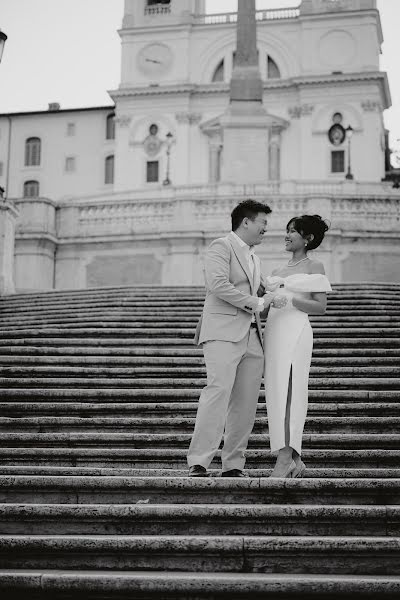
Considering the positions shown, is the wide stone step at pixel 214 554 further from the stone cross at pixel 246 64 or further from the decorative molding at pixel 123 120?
the decorative molding at pixel 123 120

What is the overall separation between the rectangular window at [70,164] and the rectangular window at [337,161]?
57.4 feet

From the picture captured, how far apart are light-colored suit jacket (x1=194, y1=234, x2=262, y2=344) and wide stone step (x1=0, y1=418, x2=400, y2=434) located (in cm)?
131

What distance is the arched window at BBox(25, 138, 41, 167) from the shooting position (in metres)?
62.5

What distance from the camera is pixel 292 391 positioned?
623cm

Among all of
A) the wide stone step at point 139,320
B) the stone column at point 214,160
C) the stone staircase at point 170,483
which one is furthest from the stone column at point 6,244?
the stone column at point 214,160

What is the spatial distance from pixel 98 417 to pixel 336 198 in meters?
14.8

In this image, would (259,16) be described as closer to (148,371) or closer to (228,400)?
(148,371)

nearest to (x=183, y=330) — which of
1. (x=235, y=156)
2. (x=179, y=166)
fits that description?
(x=235, y=156)

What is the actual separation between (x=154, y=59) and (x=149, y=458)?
5229cm

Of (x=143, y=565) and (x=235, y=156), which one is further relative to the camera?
(x=235, y=156)

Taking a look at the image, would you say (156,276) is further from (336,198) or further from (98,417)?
(98,417)

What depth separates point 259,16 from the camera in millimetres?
57219

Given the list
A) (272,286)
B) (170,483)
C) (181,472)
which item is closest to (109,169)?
(272,286)

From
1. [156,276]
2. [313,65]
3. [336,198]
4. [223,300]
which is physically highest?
[313,65]
